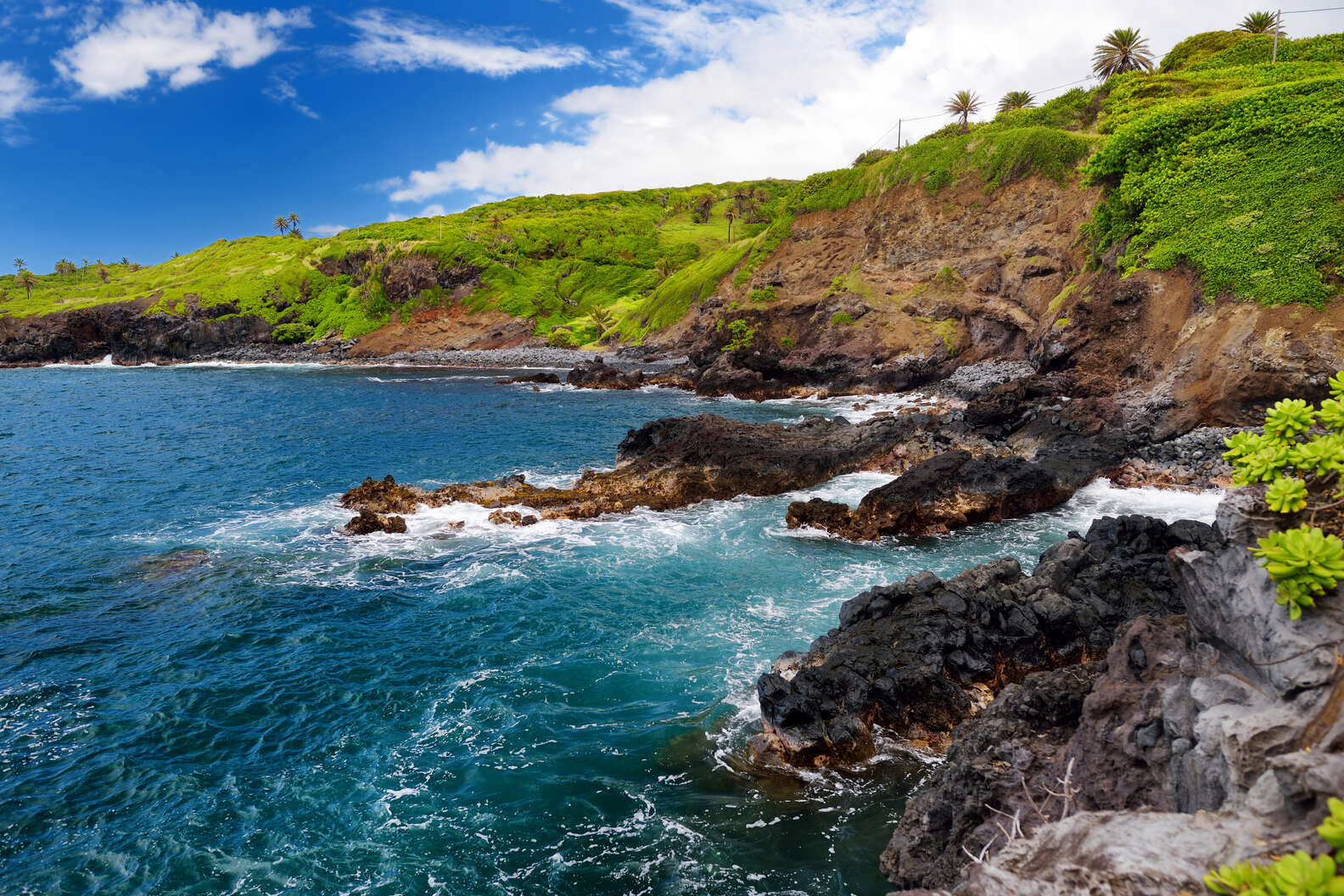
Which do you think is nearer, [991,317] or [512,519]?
[512,519]

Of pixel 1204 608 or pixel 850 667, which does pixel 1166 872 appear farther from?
pixel 850 667

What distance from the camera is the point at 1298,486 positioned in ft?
22.8

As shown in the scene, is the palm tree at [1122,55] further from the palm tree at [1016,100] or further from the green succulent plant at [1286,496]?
the green succulent plant at [1286,496]

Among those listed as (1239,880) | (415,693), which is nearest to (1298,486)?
(1239,880)

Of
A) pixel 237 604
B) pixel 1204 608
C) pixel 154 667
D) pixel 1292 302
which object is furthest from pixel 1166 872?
pixel 1292 302

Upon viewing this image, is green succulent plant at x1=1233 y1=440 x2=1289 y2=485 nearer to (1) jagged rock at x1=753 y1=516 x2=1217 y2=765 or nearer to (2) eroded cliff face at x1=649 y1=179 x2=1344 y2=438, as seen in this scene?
(1) jagged rock at x1=753 y1=516 x2=1217 y2=765

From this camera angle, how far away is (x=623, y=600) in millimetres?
22625

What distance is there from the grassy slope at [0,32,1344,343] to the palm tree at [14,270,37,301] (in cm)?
258

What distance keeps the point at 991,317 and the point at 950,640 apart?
55247 millimetres

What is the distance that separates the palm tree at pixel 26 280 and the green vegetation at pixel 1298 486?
699 feet

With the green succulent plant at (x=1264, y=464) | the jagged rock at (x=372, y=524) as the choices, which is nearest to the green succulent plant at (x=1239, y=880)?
the green succulent plant at (x=1264, y=464)

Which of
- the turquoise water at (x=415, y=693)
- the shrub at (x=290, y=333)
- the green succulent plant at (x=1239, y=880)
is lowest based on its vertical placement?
the turquoise water at (x=415, y=693)

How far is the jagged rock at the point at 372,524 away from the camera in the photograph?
29.2 metres

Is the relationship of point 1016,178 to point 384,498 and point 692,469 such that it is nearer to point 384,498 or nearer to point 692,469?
point 692,469
